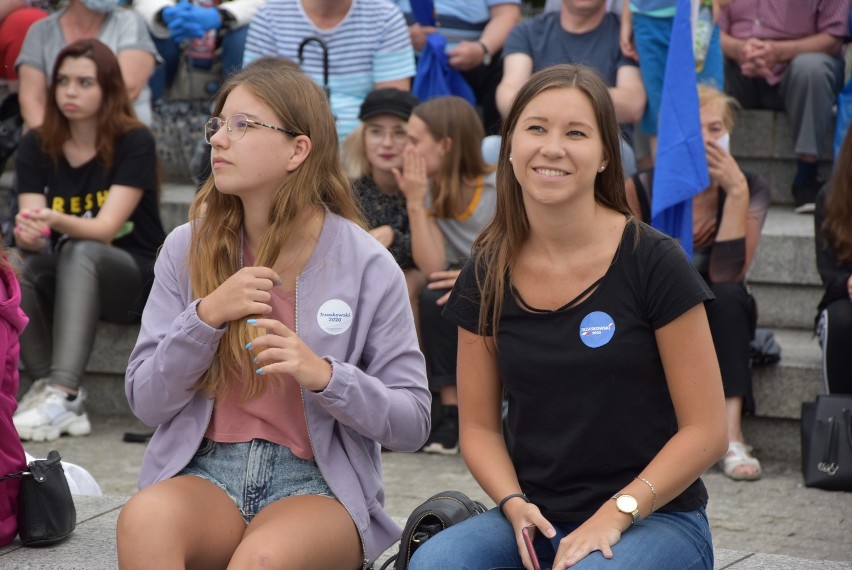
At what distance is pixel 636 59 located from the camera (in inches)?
230

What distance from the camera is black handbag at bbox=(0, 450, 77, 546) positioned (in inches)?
127

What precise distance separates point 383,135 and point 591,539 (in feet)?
10.9

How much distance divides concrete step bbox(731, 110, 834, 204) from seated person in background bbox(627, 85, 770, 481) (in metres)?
1.36

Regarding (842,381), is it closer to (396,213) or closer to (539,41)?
(396,213)

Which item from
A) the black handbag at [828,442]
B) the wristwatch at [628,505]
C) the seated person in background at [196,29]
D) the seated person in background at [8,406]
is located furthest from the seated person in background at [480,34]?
the wristwatch at [628,505]

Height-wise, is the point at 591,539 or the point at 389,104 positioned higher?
the point at 389,104

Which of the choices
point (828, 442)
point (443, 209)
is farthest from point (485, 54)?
point (828, 442)

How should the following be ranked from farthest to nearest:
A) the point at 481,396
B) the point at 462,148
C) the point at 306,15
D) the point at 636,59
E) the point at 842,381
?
the point at 306,15 → the point at 636,59 → the point at 462,148 → the point at 842,381 → the point at 481,396

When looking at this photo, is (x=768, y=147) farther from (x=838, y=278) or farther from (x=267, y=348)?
(x=267, y=348)

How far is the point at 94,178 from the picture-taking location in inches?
220

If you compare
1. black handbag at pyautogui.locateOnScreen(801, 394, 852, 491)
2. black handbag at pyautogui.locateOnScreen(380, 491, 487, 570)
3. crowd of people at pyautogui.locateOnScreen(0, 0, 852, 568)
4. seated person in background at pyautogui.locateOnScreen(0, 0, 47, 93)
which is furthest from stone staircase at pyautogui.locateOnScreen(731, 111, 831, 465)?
seated person in background at pyautogui.locateOnScreen(0, 0, 47, 93)

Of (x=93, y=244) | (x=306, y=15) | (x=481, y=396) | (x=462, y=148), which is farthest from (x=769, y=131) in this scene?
(x=481, y=396)

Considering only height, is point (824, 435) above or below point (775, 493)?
above

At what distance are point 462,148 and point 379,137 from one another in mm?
404
